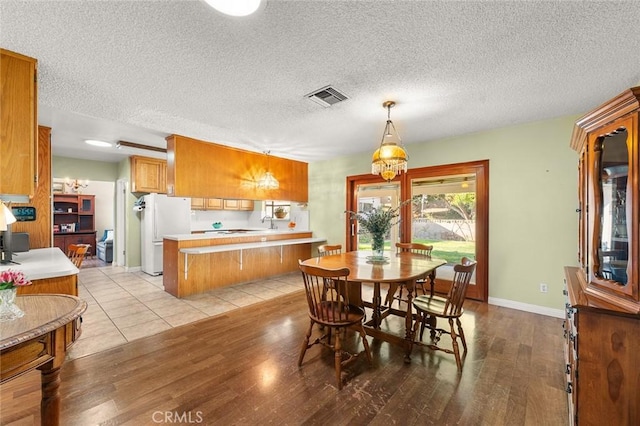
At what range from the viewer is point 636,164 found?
1.27 m

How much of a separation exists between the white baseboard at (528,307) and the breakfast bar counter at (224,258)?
3324mm

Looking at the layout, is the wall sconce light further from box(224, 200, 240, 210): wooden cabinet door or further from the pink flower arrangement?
the pink flower arrangement

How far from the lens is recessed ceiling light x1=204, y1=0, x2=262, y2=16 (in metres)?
1.44

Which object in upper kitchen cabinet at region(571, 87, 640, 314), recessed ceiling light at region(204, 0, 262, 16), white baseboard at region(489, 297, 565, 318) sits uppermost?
recessed ceiling light at region(204, 0, 262, 16)

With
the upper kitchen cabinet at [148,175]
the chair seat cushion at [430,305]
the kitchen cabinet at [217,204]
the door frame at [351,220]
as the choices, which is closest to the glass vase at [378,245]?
the chair seat cushion at [430,305]

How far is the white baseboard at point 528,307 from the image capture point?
326cm

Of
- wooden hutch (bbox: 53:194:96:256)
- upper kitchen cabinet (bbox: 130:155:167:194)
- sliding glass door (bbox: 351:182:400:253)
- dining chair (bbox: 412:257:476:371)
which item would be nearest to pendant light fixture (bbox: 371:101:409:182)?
A: dining chair (bbox: 412:257:476:371)

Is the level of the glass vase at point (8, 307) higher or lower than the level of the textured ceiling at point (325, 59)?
lower

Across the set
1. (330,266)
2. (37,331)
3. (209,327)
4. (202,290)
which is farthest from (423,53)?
(202,290)

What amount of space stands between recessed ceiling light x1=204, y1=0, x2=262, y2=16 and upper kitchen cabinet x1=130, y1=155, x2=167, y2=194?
5156 millimetres

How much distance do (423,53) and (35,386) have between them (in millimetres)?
3791

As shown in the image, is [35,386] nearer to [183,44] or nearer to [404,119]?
[183,44]

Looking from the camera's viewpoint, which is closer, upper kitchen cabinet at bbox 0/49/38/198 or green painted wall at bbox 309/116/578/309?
upper kitchen cabinet at bbox 0/49/38/198
